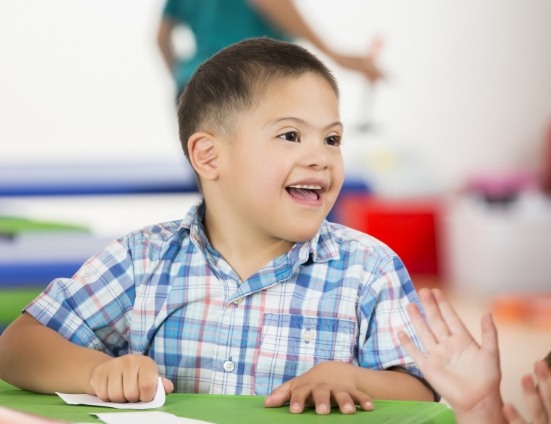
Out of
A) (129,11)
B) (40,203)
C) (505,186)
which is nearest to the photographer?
(40,203)

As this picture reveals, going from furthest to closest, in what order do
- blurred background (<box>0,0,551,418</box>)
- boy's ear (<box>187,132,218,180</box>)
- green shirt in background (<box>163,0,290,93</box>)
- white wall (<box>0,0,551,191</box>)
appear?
white wall (<box>0,0,551,191</box>), blurred background (<box>0,0,551,418</box>), green shirt in background (<box>163,0,290,93</box>), boy's ear (<box>187,132,218,180</box>)

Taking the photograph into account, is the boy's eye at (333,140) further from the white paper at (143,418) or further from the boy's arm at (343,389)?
the white paper at (143,418)

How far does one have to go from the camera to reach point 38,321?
1.20m

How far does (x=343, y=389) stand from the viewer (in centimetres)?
102

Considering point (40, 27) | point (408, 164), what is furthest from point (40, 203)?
point (408, 164)

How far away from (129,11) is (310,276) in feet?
11.1

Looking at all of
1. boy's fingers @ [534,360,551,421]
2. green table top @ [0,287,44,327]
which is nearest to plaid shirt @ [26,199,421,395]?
boy's fingers @ [534,360,551,421]

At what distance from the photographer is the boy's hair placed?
3.88 feet

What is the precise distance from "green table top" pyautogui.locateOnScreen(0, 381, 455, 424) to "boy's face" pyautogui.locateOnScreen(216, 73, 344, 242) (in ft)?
0.69

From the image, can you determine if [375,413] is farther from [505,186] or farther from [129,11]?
[129,11]

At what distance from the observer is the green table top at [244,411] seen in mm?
952

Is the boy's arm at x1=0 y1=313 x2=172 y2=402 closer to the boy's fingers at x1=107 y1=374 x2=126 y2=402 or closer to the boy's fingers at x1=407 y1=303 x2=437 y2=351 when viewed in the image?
the boy's fingers at x1=107 y1=374 x2=126 y2=402

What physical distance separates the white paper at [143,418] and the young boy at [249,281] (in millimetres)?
123

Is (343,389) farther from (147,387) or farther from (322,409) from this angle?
(147,387)
